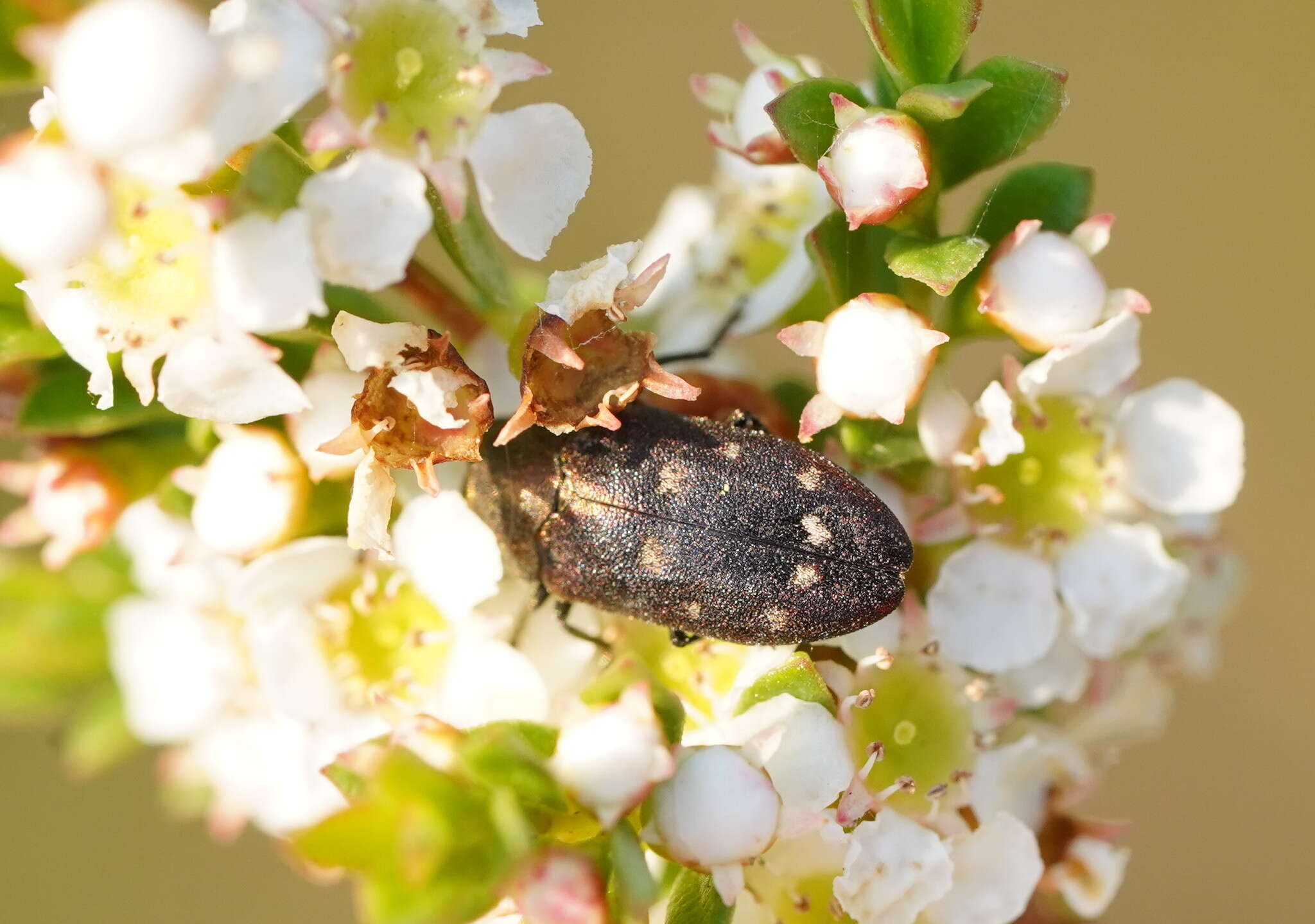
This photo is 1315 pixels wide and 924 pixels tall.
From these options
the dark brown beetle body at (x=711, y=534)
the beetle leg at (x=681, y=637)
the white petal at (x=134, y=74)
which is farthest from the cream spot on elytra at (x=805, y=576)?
the white petal at (x=134, y=74)

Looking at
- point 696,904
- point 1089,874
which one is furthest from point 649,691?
point 1089,874

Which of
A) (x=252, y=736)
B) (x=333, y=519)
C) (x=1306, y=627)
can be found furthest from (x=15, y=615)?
(x=1306, y=627)

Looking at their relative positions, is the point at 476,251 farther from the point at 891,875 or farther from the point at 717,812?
the point at 891,875

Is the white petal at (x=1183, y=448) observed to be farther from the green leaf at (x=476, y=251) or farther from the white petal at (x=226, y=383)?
the white petal at (x=226, y=383)

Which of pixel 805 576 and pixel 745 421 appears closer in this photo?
pixel 805 576

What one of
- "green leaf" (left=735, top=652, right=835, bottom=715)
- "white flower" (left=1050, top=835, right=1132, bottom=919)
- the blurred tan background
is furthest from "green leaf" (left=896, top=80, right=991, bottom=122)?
the blurred tan background

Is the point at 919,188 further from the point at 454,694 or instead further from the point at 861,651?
the point at 454,694
